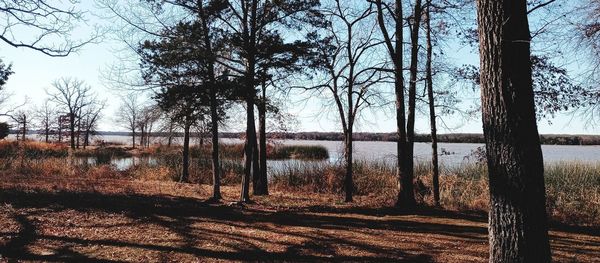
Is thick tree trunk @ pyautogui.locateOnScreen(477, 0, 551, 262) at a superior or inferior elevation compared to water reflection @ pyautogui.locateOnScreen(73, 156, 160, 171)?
superior

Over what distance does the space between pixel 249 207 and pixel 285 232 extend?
133 inches

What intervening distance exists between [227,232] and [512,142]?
4.90 meters

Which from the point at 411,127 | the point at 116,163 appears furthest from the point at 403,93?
the point at 116,163

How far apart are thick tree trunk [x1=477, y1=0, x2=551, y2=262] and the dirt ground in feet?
7.74

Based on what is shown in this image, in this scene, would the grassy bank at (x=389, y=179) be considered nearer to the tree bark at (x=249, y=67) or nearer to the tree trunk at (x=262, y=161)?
the tree trunk at (x=262, y=161)

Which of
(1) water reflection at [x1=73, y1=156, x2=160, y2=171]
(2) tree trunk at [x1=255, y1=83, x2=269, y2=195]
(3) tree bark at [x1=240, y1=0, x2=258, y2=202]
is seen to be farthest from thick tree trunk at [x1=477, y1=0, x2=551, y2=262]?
(1) water reflection at [x1=73, y1=156, x2=160, y2=171]

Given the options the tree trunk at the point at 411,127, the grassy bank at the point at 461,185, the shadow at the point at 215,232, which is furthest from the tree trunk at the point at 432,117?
the shadow at the point at 215,232

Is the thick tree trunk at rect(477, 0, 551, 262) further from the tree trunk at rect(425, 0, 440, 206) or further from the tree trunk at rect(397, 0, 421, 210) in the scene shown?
the tree trunk at rect(425, 0, 440, 206)

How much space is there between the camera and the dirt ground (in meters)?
5.69

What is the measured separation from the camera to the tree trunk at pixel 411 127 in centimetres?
1154

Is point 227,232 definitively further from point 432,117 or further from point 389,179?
point 389,179

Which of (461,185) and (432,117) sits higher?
(432,117)

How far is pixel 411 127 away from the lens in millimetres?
11766

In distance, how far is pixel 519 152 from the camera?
11.5ft
